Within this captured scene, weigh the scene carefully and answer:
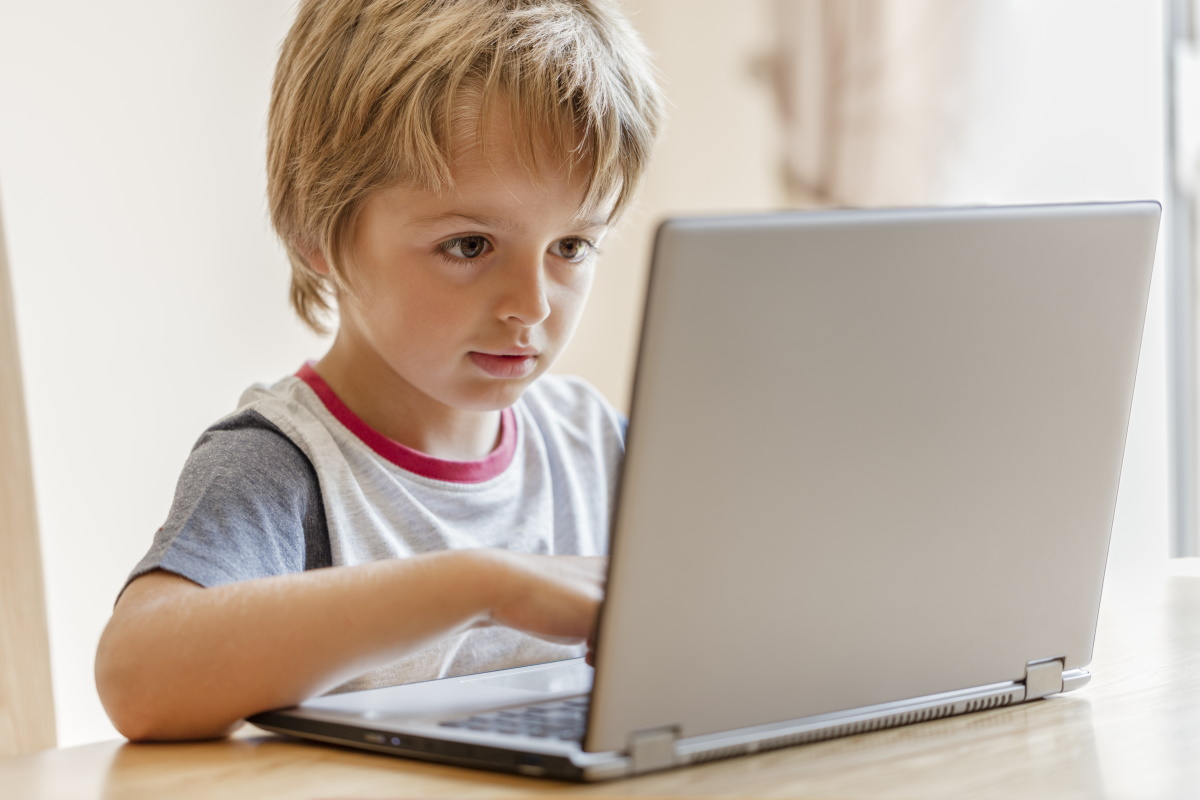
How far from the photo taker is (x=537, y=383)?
113cm

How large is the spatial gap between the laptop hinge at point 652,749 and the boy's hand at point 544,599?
79 millimetres

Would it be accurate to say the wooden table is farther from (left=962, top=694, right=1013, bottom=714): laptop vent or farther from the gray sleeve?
the gray sleeve

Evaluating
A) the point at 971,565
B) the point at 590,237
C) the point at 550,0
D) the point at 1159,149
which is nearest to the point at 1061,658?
the point at 971,565

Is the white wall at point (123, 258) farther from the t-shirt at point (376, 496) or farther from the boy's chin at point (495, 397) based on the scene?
the boy's chin at point (495, 397)

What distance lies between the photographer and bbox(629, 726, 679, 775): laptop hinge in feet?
1.54

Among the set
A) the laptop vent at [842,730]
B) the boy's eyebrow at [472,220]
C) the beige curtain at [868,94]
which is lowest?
the laptop vent at [842,730]

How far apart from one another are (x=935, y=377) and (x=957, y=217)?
7 centimetres

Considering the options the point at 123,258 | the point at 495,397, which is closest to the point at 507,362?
the point at 495,397

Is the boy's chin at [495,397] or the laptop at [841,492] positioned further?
the boy's chin at [495,397]

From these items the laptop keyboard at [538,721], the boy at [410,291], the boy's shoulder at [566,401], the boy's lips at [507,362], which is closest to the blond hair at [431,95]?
the boy at [410,291]

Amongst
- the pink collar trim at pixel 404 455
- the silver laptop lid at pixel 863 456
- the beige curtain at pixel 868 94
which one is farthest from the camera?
the beige curtain at pixel 868 94

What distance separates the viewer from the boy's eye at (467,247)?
800 mm

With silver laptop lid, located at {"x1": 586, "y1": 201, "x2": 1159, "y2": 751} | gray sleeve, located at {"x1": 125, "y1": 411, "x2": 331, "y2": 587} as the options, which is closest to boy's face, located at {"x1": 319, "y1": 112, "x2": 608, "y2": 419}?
gray sleeve, located at {"x1": 125, "y1": 411, "x2": 331, "y2": 587}

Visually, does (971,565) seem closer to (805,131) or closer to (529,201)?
(529,201)
